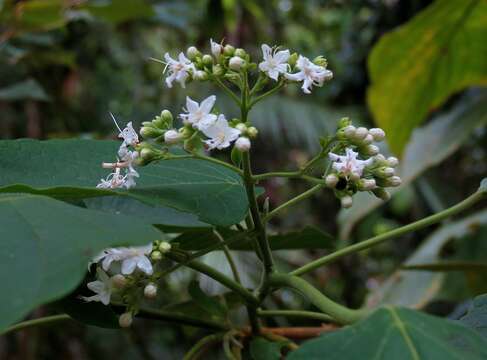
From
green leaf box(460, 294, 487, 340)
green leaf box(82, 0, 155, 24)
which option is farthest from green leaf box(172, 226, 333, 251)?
green leaf box(82, 0, 155, 24)

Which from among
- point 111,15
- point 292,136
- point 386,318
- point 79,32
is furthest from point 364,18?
point 386,318

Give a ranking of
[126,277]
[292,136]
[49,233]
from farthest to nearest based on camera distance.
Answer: [292,136] → [126,277] → [49,233]

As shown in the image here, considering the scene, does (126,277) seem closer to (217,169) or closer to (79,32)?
(217,169)

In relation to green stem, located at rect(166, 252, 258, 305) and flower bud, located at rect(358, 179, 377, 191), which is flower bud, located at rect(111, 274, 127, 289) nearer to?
green stem, located at rect(166, 252, 258, 305)

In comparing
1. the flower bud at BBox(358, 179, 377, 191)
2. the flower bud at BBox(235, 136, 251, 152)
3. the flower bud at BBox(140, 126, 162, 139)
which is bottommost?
the flower bud at BBox(140, 126, 162, 139)

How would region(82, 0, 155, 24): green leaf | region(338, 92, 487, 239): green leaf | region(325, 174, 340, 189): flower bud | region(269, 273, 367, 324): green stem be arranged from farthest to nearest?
region(338, 92, 487, 239): green leaf, region(82, 0, 155, 24): green leaf, region(325, 174, 340, 189): flower bud, region(269, 273, 367, 324): green stem

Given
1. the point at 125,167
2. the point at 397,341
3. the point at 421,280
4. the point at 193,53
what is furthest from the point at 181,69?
the point at 421,280
